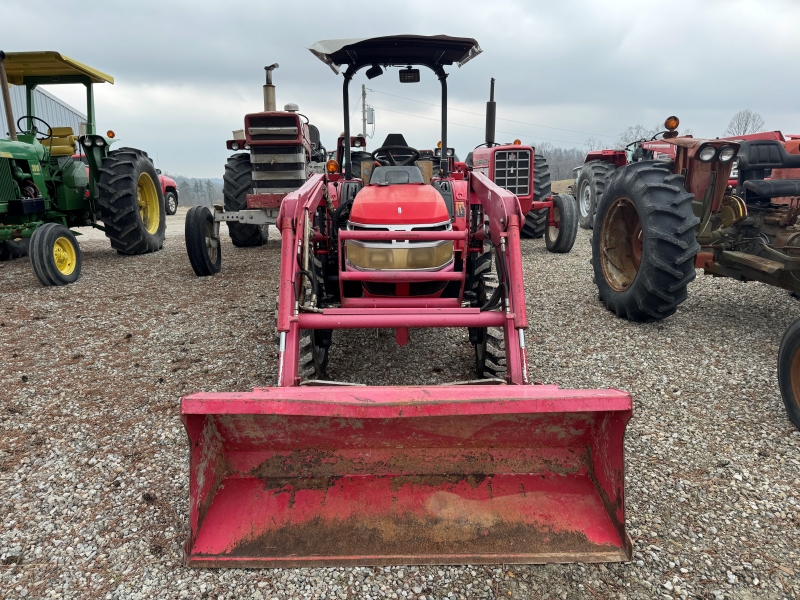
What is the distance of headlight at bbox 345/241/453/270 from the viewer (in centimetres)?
329

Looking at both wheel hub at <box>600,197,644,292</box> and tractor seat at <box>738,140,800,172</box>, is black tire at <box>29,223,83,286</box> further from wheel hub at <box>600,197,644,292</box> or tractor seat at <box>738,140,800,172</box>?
tractor seat at <box>738,140,800,172</box>

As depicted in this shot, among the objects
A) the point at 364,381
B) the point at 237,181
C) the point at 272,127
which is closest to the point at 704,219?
the point at 364,381

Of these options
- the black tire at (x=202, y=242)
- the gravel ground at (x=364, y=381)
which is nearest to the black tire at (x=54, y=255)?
the gravel ground at (x=364, y=381)

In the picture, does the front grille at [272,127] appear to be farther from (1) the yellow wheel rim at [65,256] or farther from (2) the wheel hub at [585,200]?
(2) the wheel hub at [585,200]

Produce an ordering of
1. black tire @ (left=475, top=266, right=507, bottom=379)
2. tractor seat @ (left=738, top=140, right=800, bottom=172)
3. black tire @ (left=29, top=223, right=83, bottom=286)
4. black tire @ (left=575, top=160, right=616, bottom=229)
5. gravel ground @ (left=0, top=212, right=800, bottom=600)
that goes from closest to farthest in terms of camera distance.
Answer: gravel ground @ (left=0, top=212, right=800, bottom=600) → black tire @ (left=475, top=266, right=507, bottom=379) → tractor seat @ (left=738, top=140, right=800, bottom=172) → black tire @ (left=29, top=223, right=83, bottom=286) → black tire @ (left=575, top=160, right=616, bottom=229)

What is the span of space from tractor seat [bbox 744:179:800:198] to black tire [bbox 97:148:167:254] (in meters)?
7.32

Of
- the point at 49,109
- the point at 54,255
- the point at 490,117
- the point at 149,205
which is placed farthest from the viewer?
the point at 49,109

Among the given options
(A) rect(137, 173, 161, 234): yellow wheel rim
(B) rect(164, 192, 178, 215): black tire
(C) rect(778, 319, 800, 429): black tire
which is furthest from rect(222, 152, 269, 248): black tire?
(B) rect(164, 192, 178, 215): black tire

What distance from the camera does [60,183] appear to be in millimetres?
7492

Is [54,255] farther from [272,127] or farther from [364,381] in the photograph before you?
[364,381]

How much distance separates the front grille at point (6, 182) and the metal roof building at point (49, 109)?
1566 cm

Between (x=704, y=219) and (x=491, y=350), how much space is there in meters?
2.72

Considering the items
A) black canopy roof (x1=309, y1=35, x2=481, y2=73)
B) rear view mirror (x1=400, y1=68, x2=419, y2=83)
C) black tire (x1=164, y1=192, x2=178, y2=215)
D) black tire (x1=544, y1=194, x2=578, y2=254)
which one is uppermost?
black canopy roof (x1=309, y1=35, x2=481, y2=73)

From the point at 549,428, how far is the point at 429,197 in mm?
1904
